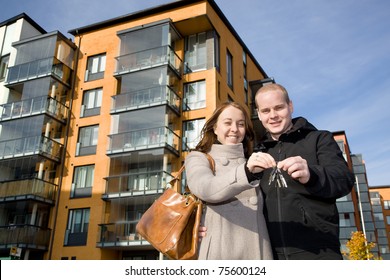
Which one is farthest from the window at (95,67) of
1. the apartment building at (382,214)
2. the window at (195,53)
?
the apartment building at (382,214)

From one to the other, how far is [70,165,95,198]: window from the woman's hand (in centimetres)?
2423

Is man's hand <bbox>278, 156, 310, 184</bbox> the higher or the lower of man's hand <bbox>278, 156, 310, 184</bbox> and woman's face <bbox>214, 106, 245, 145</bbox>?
the lower

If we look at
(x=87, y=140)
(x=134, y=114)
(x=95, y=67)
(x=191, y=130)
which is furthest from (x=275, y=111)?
(x=95, y=67)

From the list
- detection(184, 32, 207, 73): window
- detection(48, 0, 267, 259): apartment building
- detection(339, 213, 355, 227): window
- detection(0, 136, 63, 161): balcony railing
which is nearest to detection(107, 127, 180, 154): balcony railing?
detection(48, 0, 267, 259): apartment building

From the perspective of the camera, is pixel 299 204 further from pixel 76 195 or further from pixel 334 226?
pixel 76 195

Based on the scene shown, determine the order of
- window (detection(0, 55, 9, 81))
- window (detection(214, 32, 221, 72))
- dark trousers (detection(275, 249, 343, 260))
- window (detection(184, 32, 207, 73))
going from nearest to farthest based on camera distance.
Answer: dark trousers (detection(275, 249, 343, 260)) → window (detection(214, 32, 221, 72)) → window (detection(184, 32, 207, 73)) → window (detection(0, 55, 9, 81))

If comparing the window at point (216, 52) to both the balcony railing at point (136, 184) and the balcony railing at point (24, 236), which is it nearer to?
the balcony railing at point (136, 184)

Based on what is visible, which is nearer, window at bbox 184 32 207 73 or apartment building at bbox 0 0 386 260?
apartment building at bbox 0 0 386 260

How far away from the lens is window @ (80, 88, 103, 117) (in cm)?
2737

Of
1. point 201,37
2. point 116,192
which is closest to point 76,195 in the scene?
point 116,192

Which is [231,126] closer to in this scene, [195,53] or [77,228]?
[77,228]

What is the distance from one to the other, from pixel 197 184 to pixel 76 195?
2463 centimetres

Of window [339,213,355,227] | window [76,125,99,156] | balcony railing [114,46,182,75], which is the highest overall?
balcony railing [114,46,182,75]

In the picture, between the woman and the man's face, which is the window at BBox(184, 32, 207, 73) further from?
the man's face
